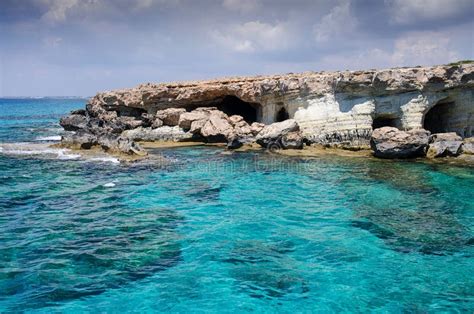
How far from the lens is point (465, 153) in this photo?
89.2ft

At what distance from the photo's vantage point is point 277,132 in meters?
30.8

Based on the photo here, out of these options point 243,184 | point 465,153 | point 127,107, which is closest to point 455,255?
point 243,184

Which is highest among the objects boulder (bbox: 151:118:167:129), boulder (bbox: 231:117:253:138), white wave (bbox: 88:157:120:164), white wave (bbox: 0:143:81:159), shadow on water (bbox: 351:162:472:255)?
boulder (bbox: 151:118:167:129)

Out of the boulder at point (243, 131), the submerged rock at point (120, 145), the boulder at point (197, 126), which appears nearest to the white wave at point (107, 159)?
the submerged rock at point (120, 145)

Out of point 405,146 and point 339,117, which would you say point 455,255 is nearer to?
point 405,146

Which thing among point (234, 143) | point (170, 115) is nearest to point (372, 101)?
point (234, 143)

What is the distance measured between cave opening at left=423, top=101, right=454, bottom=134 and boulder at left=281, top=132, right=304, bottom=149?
10388 millimetres

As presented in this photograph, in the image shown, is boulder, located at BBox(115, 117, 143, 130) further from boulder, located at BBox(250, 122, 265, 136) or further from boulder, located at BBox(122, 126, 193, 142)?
boulder, located at BBox(250, 122, 265, 136)

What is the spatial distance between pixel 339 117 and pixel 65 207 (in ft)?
62.9

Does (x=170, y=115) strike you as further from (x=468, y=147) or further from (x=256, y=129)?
(x=468, y=147)

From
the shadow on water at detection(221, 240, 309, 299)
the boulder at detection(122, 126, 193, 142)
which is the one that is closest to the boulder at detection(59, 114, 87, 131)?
the boulder at detection(122, 126, 193, 142)

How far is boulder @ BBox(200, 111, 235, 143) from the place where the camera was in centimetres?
3428

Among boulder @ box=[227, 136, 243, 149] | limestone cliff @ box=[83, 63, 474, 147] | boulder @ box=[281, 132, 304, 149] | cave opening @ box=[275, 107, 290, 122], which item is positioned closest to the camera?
limestone cliff @ box=[83, 63, 474, 147]

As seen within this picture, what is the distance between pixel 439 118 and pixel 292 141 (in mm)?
11272
